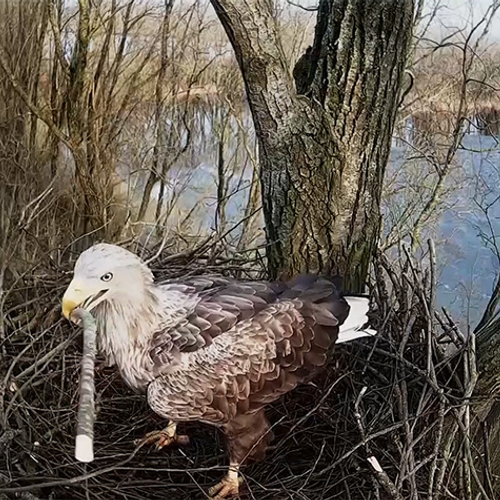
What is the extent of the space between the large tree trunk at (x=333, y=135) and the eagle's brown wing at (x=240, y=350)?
0.22m

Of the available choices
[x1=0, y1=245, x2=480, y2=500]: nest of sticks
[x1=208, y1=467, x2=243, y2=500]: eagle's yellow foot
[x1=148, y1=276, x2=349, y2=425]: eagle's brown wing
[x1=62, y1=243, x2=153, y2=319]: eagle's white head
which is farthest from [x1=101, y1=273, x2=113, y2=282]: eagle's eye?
[x1=208, y1=467, x2=243, y2=500]: eagle's yellow foot

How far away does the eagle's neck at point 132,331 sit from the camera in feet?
2.99

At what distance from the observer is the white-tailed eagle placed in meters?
0.89

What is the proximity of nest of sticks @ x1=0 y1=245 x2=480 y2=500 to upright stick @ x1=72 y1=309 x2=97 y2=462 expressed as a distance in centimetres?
18

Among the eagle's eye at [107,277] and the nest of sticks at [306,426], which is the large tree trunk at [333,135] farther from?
the eagle's eye at [107,277]

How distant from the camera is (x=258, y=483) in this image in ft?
3.06

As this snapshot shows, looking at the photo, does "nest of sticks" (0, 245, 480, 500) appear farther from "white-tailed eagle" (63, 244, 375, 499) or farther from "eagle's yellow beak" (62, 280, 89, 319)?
"eagle's yellow beak" (62, 280, 89, 319)

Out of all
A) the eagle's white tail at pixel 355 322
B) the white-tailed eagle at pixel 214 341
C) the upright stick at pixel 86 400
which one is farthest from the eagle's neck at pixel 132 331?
the eagle's white tail at pixel 355 322

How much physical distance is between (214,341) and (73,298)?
21cm

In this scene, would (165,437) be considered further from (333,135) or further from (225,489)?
(333,135)

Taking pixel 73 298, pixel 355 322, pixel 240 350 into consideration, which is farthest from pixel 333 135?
pixel 73 298

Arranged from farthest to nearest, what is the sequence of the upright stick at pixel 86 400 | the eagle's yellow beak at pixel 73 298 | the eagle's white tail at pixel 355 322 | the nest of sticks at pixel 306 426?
the eagle's white tail at pixel 355 322
the nest of sticks at pixel 306 426
the eagle's yellow beak at pixel 73 298
the upright stick at pixel 86 400

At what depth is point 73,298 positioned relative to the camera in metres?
0.81

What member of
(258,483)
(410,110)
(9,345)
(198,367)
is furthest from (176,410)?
(410,110)
